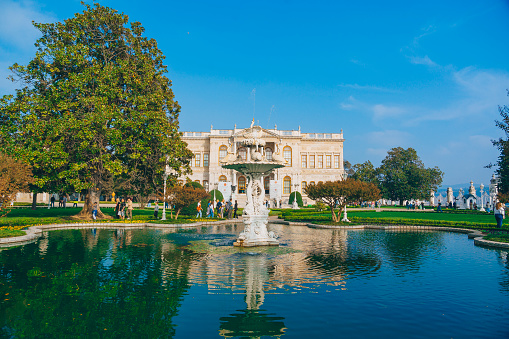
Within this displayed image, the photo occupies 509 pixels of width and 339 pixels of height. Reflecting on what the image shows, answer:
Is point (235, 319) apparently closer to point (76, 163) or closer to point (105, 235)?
point (105, 235)

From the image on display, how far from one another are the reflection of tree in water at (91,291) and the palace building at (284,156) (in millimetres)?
44119

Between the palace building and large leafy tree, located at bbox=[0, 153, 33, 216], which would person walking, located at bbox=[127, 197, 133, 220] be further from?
the palace building

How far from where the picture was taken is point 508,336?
470cm

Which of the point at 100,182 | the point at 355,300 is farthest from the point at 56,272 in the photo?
the point at 100,182

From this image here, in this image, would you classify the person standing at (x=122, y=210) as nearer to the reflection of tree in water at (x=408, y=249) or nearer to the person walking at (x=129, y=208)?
the person walking at (x=129, y=208)

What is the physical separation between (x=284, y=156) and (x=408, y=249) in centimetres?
4385

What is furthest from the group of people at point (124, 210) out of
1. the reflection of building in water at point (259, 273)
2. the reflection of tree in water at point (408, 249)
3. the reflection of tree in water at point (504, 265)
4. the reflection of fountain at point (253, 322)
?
the reflection of tree in water at point (504, 265)

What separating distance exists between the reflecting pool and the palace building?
4371 centimetres

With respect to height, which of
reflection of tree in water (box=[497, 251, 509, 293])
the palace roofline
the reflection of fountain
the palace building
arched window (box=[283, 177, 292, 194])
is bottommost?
the reflection of fountain

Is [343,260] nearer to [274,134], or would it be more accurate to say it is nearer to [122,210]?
[122,210]

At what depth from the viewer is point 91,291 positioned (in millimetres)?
6484

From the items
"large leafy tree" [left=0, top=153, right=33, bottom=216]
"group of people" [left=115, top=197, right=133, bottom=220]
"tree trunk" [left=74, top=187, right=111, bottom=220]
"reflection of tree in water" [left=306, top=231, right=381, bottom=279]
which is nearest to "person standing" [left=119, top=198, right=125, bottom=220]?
"group of people" [left=115, top=197, right=133, bottom=220]

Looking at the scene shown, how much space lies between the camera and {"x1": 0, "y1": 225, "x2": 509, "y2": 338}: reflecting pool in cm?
489

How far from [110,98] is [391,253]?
692 inches
